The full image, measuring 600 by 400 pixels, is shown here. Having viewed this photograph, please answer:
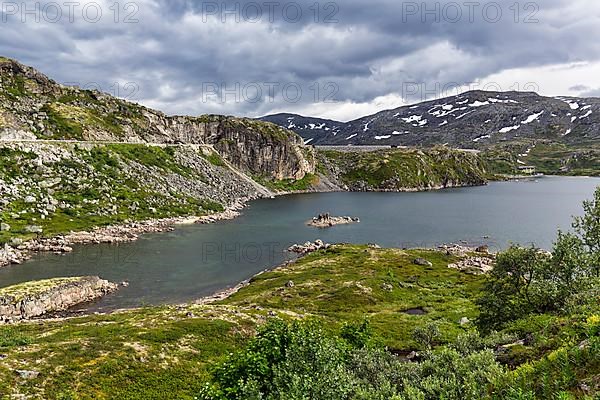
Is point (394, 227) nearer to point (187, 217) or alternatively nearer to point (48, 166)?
point (187, 217)

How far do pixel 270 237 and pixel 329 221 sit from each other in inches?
1096

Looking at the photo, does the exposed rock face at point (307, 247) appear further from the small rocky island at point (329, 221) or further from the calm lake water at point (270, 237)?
the small rocky island at point (329, 221)

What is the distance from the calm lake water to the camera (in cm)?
7019

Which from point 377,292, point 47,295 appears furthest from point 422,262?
point 47,295

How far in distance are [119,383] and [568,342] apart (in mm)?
24017

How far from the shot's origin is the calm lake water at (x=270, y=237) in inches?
2763

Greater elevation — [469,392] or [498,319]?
[469,392]

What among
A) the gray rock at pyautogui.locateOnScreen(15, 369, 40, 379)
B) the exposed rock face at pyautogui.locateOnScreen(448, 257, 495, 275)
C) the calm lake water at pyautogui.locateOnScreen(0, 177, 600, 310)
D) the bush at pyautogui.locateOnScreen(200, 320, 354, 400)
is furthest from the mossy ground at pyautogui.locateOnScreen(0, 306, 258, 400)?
the exposed rock face at pyautogui.locateOnScreen(448, 257, 495, 275)

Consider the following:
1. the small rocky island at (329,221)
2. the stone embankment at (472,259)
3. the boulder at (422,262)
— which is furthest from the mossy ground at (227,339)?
the small rocky island at (329,221)

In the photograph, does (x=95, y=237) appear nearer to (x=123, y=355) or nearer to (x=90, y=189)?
(x=90, y=189)

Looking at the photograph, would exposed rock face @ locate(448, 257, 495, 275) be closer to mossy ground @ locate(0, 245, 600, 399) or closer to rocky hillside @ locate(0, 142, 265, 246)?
mossy ground @ locate(0, 245, 600, 399)

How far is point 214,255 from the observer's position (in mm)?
88438

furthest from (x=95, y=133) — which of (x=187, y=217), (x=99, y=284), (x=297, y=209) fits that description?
(x=99, y=284)

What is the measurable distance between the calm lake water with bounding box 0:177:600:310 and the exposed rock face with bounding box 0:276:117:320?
2.86 meters
